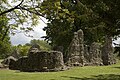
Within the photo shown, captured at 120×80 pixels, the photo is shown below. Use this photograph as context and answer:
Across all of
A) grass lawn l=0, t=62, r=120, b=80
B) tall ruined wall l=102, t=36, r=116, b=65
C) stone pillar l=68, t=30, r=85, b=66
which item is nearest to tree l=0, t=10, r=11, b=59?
grass lawn l=0, t=62, r=120, b=80

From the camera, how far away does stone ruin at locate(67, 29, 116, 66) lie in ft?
113

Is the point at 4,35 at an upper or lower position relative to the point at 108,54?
upper

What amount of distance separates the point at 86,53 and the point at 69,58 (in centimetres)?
541

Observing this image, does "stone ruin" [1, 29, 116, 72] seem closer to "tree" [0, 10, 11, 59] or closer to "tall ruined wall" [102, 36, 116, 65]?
"tall ruined wall" [102, 36, 116, 65]

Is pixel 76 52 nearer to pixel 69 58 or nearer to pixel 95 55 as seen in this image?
pixel 69 58

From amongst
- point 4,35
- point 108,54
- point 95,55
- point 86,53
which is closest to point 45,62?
point 4,35

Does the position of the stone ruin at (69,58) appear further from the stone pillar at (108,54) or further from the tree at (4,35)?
the tree at (4,35)

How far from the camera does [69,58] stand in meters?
34.0

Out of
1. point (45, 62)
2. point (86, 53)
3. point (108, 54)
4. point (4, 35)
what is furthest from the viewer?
point (108, 54)

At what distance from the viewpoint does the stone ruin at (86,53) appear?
3450 centimetres

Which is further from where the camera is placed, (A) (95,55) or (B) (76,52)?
(A) (95,55)

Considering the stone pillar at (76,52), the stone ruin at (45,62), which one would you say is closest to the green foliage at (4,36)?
the stone ruin at (45,62)

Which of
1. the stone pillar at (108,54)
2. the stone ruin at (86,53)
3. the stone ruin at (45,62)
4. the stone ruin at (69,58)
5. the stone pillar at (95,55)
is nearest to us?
the stone ruin at (45,62)

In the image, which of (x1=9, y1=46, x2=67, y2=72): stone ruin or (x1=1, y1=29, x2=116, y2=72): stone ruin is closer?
(x1=9, y1=46, x2=67, y2=72): stone ruin
